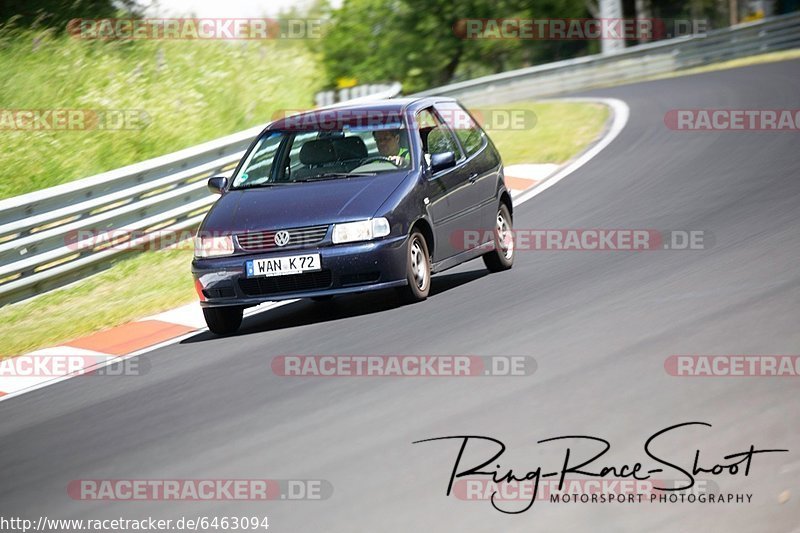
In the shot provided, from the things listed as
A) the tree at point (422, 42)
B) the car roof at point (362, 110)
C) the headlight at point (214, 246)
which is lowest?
the tree at point (422, 42)

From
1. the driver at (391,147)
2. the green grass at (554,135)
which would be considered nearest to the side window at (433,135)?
the driver at (391,147)

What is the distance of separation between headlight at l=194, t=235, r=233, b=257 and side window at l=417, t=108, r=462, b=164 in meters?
1.80

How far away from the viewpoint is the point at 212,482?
19.0 ft

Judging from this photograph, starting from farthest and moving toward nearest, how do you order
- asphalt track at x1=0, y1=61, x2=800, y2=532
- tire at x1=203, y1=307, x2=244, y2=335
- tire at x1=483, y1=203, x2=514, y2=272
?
1. tire at x1=483, y1=203, x2=514, y2=272
2. tire at x1=203, y1=307, x2=244, y2=335
3. asphalt track at x1=0, y1=61, x2=800, y2=532

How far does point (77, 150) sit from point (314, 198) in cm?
878

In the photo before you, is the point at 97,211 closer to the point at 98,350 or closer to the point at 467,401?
the point at 98,350

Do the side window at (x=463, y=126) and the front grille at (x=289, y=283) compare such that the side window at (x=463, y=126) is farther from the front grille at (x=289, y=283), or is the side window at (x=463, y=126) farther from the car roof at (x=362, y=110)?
the front grille at (x=289, y=283)

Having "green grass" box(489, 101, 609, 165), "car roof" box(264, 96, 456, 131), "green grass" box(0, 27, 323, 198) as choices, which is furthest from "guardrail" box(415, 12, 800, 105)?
"car roof" box(264, 96, 456, 131)

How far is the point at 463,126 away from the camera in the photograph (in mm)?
11422

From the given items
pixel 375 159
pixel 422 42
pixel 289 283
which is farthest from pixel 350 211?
pixel 422 42

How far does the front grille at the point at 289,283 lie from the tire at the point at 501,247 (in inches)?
84.9

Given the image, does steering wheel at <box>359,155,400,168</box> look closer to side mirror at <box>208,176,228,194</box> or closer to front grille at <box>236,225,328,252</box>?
front grille at <box>236,225,328,252</box>

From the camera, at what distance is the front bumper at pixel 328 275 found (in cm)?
924

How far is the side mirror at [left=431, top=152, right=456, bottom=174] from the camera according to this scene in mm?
10086
